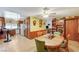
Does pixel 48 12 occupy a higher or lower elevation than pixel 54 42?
higher

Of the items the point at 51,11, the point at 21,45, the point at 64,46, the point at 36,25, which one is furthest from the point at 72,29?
the point at 21,45

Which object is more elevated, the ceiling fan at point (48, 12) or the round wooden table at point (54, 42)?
the ceiling fan at point (48, 12)

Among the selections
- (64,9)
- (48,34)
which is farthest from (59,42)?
(64,9)

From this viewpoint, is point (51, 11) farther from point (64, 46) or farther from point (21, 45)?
point (21, 45)

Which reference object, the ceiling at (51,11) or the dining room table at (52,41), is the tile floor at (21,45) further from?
the ceiling at (51,11)

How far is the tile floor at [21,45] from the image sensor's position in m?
2.52

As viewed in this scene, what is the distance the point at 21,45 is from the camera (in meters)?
2.54

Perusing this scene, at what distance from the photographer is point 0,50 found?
99.5 inches

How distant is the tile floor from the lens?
252 centimetres

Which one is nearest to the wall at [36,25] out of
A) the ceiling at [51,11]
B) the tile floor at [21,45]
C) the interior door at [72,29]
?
the ceiling at [51,11]

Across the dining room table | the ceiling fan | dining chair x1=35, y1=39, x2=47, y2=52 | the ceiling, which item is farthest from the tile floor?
the ceiling fan

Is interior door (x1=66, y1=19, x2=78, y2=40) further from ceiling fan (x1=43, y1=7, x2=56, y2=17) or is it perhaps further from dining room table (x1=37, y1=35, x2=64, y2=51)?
ceiling fan (x1=43, y1=7, x2=56, y2=17)
